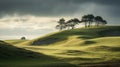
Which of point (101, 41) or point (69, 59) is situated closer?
point (69, 59)

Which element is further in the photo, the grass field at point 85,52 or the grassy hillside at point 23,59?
the grass field at point 85,52

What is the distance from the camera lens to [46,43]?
18925cm

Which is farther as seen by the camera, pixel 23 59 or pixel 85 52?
pixel 85 52

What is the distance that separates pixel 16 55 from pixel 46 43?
356ft

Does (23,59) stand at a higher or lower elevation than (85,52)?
lower

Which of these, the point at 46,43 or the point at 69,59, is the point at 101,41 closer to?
the point at 46,43

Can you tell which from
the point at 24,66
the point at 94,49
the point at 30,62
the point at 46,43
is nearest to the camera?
the point at 24,66

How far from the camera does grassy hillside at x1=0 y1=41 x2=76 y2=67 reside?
2773 inches

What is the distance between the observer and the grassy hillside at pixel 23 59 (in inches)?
2773

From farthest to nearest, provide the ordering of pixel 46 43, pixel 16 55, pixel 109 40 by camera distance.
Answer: pixel 46 43, pixel 109 40, pixel 16 55

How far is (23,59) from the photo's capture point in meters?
78.4

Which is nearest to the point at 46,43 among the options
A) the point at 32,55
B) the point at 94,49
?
the point at 94,49

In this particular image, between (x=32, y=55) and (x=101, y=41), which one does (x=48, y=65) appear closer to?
(x=32, y=55)

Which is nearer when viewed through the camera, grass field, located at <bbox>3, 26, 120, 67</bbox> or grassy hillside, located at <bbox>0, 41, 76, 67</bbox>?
grassy hillside, located at <bbox>0, 41, 76, 67</bbox>
